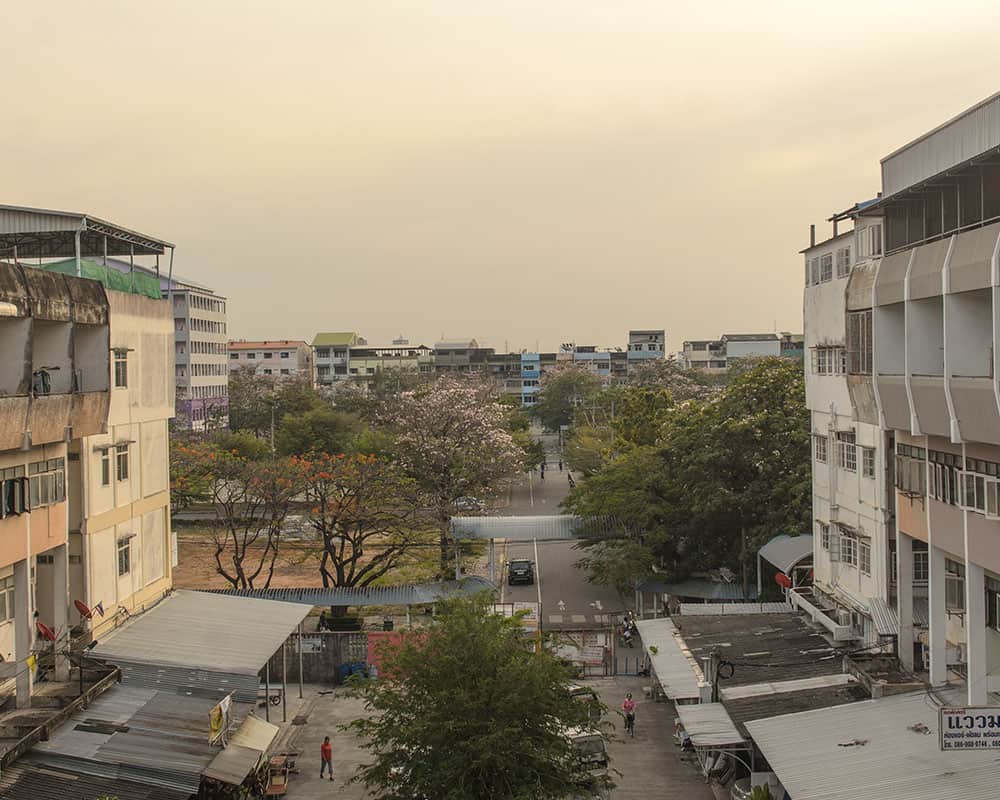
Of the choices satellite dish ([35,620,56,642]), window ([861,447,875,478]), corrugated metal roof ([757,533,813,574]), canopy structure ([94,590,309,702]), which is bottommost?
canopy structure ([94,590,309,702])

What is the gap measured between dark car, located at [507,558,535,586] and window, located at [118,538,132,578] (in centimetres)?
1905

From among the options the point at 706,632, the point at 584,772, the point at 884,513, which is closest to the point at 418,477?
the point at 706,632

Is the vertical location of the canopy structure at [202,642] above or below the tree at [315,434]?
below

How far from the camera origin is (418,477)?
39.4m

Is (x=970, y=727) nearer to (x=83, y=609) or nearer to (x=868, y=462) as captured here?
(x=868, y=462)

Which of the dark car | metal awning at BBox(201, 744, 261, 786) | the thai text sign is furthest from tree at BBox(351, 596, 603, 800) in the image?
the dark car

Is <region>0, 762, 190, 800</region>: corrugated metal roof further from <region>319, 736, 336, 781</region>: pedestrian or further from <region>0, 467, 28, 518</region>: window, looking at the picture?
<region>319, 736, 336, 781</region>: pedestrian

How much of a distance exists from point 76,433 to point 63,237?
5.84 metres

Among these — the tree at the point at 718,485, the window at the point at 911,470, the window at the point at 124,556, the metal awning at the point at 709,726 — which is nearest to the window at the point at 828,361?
the window at the point at 911,470

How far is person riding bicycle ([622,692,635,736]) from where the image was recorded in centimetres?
2214

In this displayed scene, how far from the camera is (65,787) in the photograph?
13.6 m

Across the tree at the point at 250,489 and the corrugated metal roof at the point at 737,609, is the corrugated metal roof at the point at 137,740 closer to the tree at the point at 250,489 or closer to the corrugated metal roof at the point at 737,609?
the corrugated metal roof at the point at 737,609

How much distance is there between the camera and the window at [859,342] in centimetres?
1728

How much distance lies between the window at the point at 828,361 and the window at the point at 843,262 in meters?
1.59
